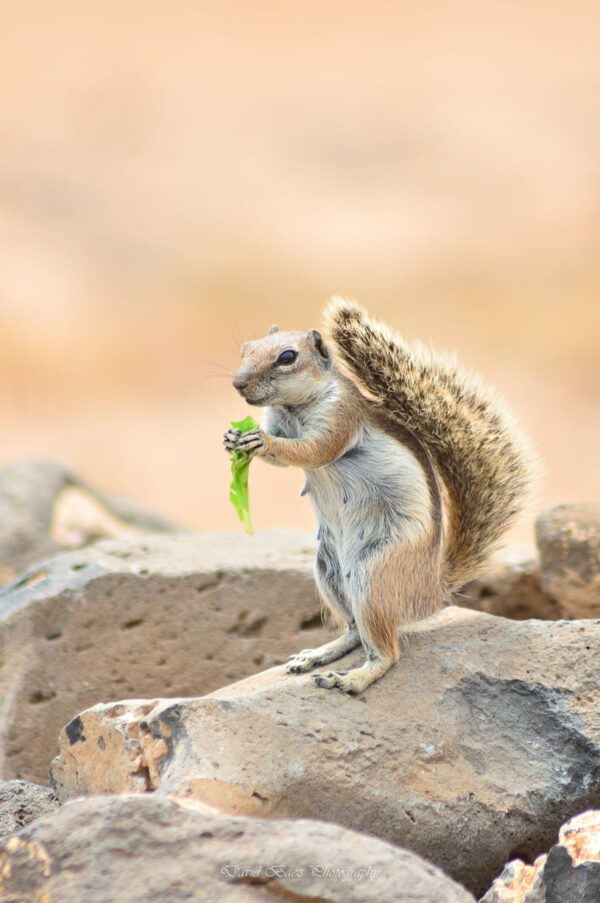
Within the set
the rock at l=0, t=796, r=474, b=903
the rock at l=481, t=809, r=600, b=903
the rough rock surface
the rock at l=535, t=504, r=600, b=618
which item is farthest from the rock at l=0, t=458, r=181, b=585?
the rock at l=481, t=809, r=600, b=903

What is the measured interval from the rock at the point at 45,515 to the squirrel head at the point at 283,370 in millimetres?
3470

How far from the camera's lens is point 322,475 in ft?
13.0

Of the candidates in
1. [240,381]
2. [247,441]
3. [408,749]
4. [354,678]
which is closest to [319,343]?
[240,381]

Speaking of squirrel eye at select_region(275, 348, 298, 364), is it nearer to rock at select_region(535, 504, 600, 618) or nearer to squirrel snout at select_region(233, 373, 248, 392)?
squirrel snout at select_region(233, 373, 248, 392)

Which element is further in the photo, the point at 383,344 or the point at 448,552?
the point at 448,552

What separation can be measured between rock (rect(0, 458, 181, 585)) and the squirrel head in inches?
137

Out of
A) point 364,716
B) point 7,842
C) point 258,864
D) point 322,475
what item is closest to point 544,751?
point 364,716

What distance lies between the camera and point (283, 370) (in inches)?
146

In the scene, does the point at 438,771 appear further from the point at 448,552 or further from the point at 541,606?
the point at 541,606

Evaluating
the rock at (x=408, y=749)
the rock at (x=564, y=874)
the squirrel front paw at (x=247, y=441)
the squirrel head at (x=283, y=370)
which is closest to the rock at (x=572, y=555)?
the rock at (x=408, y=749)

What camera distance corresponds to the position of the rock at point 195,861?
2.30m

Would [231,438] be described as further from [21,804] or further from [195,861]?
[195,861]

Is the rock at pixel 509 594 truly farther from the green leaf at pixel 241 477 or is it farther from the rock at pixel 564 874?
the rock at pixel 564 874

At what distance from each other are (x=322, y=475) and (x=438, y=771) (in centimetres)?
118
